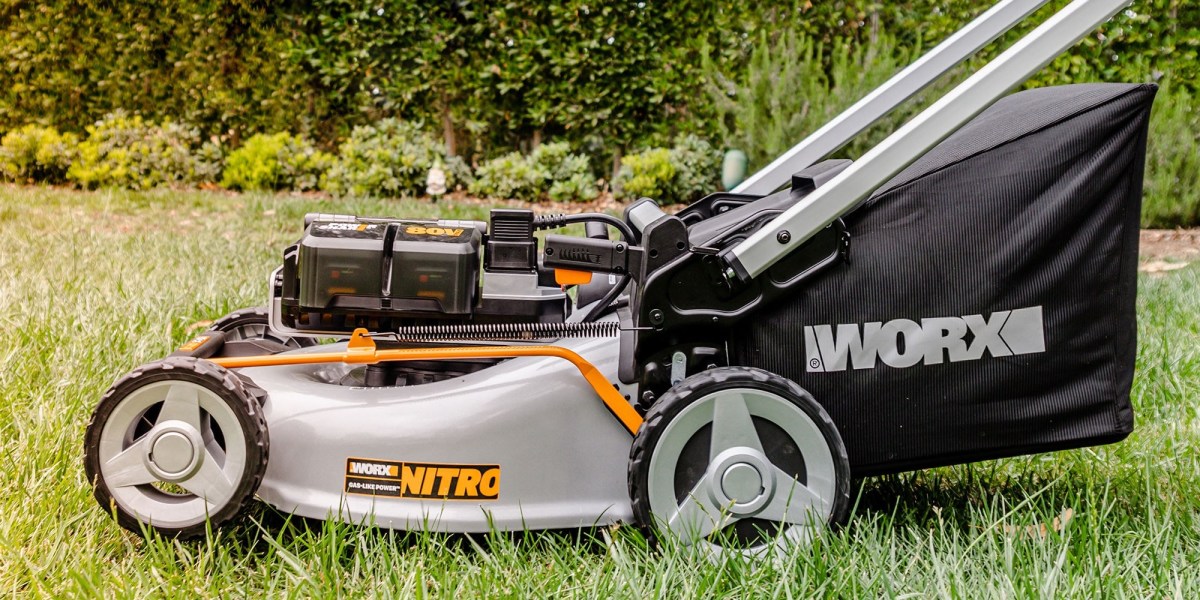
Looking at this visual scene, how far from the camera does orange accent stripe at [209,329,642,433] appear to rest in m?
1.58

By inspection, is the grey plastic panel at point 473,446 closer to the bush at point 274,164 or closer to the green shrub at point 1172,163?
the green shrub at point 1172,163

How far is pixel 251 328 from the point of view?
6.79 ft

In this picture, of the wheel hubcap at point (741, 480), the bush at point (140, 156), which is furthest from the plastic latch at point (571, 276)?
the bush at point (140, 156)

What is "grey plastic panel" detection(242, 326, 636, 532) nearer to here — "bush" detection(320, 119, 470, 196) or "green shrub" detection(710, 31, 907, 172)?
"green shrub" detection(710, 31, 907, 172)

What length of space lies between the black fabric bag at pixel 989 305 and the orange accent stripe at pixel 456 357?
0.73ft

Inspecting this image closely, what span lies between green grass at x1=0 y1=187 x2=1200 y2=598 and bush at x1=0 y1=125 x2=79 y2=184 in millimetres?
4521

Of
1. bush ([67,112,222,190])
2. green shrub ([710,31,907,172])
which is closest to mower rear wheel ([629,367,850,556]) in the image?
green shrub ([710,31,907,172])

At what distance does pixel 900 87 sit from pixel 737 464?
91cm

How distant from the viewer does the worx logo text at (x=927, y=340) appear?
1.53 metres

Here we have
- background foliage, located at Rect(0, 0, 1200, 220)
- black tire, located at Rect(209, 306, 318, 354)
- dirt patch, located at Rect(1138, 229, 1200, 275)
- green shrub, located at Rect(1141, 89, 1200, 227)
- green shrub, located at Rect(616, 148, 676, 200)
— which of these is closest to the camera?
black tire, located at Rect(209, 306, 318, 354)

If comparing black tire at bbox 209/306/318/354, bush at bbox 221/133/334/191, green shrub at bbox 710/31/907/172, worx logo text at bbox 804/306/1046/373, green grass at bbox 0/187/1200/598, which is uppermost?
green shrub at bbox 710/31/907/172

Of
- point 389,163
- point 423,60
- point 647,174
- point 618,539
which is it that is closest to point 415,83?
point 423,60

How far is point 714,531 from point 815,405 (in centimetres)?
26

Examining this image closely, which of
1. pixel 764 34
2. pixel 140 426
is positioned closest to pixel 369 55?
pixel 764 34
